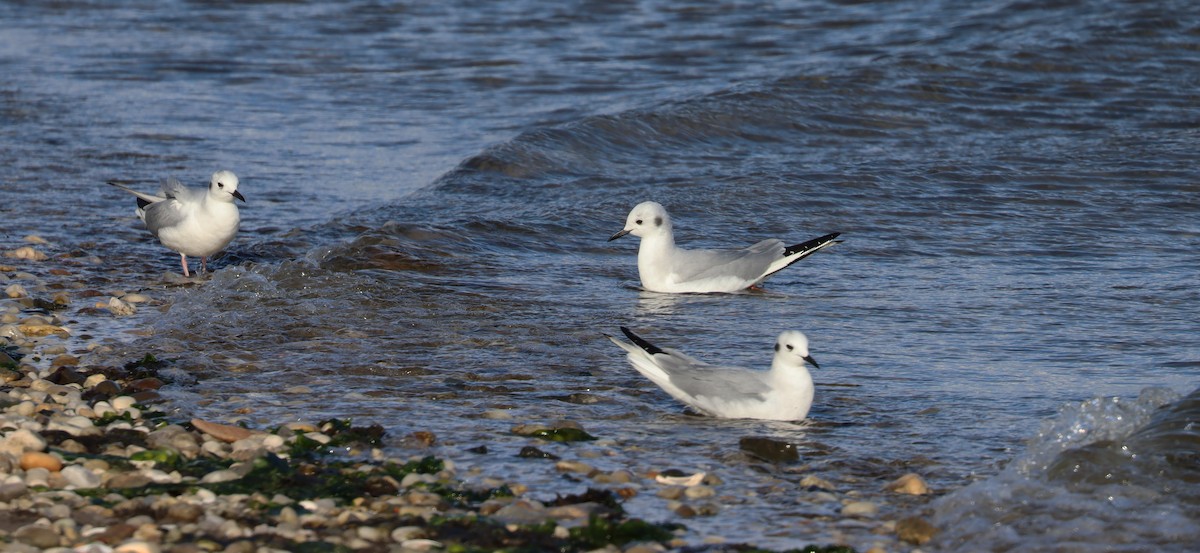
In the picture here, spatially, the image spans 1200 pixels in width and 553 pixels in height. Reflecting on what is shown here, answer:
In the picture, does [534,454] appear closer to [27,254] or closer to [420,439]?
[420,439]

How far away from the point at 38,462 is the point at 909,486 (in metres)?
2.77

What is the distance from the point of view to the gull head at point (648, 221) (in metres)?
8.27

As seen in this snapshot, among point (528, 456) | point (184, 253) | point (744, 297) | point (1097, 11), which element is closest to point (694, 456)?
point (528, 456)

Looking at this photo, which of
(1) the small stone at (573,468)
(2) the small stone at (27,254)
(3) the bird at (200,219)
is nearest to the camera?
(1) the small stone at (573,468)

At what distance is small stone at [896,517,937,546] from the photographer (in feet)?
14.6

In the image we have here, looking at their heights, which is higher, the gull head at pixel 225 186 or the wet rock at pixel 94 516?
the gull head at pixel 225 186

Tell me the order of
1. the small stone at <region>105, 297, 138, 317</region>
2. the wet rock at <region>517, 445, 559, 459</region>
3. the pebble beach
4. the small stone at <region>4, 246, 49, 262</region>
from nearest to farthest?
the pebble beach
the wet rock at <region>517, 445, 559, 459</region>
the small stone at <region>105, 297, 138, 317</region>
the small stone at <region>4, 246, 49, 262</region>

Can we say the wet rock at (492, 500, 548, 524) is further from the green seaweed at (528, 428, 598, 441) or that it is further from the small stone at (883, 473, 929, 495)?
the small stone at (883, 473, 929, 495)

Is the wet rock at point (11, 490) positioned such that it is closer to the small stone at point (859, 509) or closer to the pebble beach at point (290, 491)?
the pebble beach at point (290, 491)

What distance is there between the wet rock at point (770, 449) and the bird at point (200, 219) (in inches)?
152

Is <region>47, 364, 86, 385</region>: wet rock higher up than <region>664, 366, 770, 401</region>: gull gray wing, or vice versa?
<region>47, 364, 86, 385</region>: wet rock

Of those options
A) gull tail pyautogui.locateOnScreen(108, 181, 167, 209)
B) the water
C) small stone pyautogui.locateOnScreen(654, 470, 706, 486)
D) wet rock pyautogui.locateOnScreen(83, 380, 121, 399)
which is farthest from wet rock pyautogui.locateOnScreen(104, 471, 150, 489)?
gull tail pyautogui.locateOnScreen(108, 181, 167, 209)

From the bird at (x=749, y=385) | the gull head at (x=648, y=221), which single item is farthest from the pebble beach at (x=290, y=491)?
the gull head at (x=648, y=221)

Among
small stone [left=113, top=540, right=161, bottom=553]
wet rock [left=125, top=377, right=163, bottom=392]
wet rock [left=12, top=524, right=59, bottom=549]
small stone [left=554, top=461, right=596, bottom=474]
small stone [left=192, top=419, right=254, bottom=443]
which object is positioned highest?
wet rock [left=12, top=524, right=59, bottom=549]
